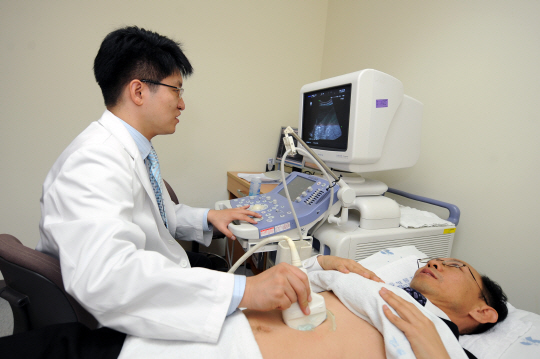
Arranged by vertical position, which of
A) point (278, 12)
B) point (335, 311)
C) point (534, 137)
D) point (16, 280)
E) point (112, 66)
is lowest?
point (335, 311)

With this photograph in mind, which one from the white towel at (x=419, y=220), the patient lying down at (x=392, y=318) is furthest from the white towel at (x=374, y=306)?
the white towel at (x=419, y=220)

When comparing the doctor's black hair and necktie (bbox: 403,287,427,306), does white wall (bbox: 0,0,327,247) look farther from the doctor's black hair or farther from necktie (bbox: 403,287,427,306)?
necktie (bbox: 403,287,427,306)

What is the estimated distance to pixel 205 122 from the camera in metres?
2.18

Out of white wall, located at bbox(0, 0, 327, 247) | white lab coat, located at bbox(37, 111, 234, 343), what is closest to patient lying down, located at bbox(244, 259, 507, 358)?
white lab coat, located at bbox(37, 111, 234, 343)

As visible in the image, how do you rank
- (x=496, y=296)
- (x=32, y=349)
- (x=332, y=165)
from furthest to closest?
(x=332, y=165) < (x=496, y=296) < (x=32, y=349)

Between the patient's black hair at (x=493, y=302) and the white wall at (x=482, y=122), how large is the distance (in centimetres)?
34

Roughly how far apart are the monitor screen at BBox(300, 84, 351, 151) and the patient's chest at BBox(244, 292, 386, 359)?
0.68 meters

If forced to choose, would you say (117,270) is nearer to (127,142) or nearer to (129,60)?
(127,142)

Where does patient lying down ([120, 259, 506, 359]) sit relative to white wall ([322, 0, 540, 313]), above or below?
below

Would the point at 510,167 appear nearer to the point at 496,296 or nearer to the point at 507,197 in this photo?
the point at 507,197

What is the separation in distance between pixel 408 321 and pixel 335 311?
198mm

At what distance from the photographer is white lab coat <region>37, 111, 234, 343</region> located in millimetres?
568

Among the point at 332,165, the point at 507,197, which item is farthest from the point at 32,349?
the point at 507,197

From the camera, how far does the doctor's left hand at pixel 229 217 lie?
1075mm
